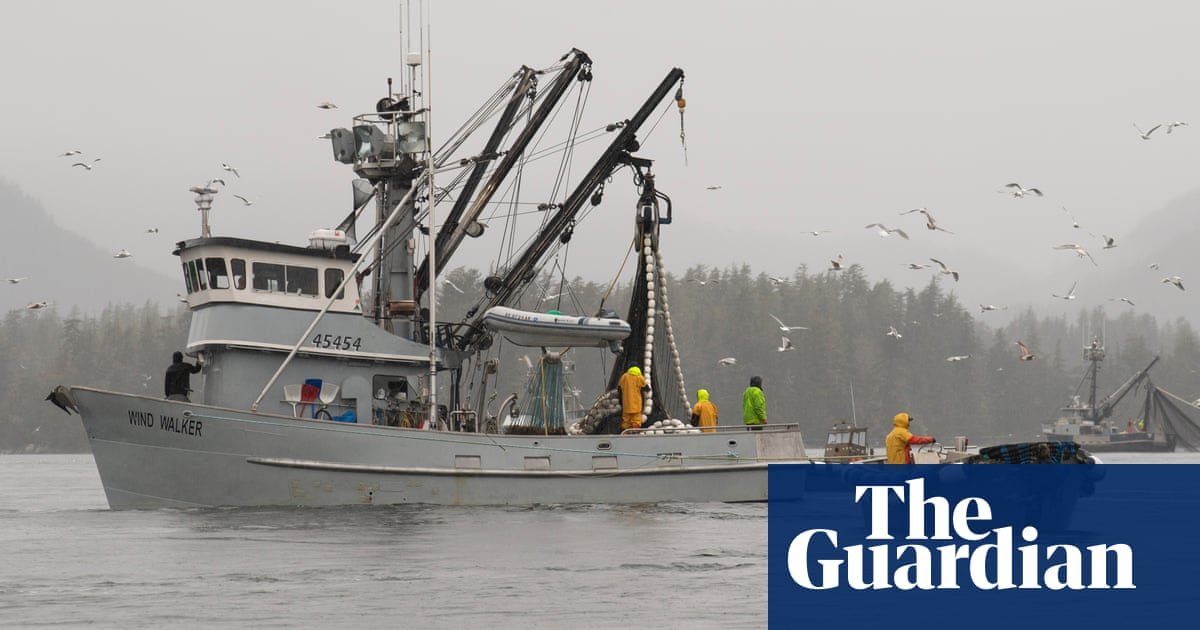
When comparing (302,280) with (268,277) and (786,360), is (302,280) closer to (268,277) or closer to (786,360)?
(268,277)

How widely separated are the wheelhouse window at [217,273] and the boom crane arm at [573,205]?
5264 millimetres

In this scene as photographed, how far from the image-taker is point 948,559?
2295 cm

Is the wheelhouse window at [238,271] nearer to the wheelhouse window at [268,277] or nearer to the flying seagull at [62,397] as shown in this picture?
the wheelhouse window at [268,277]

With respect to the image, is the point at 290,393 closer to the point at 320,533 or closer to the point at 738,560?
the point at 320,533

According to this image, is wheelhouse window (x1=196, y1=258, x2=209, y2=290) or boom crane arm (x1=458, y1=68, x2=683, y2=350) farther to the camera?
boom crane arm (x1=458, y1=68, x2=683, y2=350)

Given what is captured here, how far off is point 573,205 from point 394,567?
1390 centimetres

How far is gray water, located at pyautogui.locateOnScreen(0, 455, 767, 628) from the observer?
17797 millimetres

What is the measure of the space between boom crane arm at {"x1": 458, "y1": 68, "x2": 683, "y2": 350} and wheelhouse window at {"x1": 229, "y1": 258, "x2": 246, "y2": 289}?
499 cm

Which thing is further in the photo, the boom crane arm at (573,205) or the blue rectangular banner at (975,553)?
the boom crane arm at (573,205)

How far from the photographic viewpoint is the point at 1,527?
3038 centimetres

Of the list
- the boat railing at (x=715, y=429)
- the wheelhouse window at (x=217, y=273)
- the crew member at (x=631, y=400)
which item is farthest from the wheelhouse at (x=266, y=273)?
the boat railing at (x=715, y=429)

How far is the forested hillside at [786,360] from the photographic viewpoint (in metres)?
140

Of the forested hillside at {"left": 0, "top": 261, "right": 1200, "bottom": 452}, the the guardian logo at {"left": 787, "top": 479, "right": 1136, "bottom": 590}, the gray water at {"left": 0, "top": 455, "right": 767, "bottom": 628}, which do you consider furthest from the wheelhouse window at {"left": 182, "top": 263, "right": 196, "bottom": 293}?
the forested hillside at {"left": 0, "top": 261, "right": 1200, "bottom": 452}

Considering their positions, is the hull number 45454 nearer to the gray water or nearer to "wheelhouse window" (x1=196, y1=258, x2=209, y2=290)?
"wheelhouse window" (x1=196, y1=258, x2=209, y2=290)
